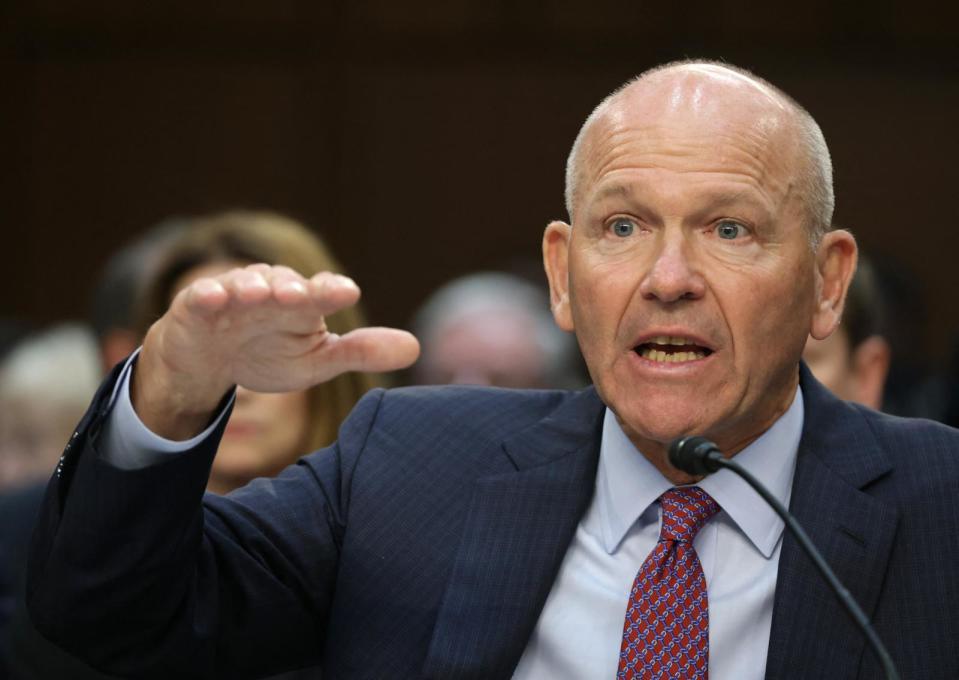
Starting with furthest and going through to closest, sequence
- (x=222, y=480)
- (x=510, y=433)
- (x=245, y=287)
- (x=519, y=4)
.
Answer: (x=519, y=4) < (x=222, y=480) < (x=510, y=433) < (x=245, y=287)

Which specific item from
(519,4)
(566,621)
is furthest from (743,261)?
(519,4)

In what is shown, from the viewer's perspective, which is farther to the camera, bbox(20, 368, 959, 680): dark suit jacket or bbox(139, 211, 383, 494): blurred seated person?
bbox(139, 211, 383, 494): blurred seated person

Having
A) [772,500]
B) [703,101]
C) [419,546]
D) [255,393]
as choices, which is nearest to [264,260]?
[255,393]

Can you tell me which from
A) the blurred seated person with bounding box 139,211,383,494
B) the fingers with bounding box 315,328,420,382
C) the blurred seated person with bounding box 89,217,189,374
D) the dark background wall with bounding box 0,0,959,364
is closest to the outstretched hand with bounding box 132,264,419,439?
the fingers with bounding box 315,328,420,382

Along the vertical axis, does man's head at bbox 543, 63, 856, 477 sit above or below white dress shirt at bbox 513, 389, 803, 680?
above

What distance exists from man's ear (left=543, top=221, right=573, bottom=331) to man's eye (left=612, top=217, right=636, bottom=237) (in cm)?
19

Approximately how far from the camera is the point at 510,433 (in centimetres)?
242

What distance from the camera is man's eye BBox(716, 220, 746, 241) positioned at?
7.29 ft

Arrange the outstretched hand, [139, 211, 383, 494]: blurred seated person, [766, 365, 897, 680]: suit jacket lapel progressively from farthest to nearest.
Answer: [139, 211, 383, 494]: blurred seated person
[766, 365, 897, 680]: suit jacket lapel
the outstretched hand

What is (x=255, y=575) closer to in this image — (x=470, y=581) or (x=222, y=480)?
(x=470, y=581)

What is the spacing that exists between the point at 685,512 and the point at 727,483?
0.07 metres

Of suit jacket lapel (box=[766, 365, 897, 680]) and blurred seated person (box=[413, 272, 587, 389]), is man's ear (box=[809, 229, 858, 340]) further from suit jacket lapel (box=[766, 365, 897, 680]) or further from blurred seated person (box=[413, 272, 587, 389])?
blurred seated person (box=[413, 272, 587, 389])

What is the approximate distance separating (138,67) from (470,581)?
520 centimetres

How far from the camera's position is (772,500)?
1.85m
